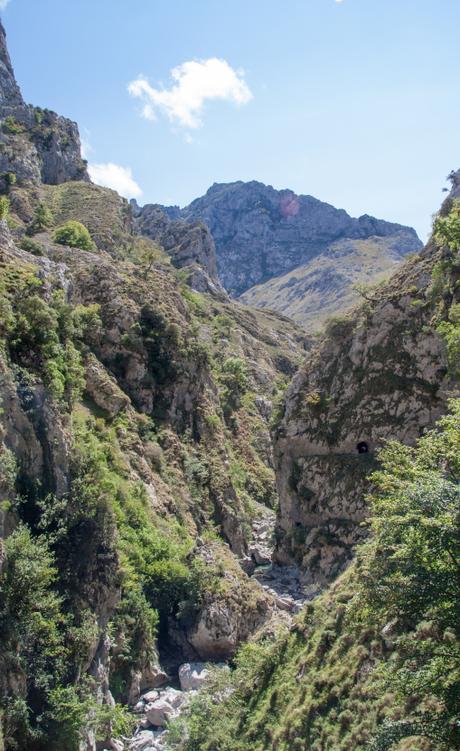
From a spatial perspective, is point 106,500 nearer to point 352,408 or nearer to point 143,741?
point 143,741

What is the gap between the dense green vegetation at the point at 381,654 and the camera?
10430mm

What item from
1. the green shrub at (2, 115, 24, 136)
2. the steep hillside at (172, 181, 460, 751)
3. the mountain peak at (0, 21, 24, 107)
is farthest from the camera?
the mountain peak at (0, 21, 24, 107)

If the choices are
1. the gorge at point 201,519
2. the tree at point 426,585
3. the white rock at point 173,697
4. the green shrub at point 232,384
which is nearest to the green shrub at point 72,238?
the gorge at point 201,519

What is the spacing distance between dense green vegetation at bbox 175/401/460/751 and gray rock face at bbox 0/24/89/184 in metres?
97.8

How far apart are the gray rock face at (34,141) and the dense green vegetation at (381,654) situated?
97759 mm

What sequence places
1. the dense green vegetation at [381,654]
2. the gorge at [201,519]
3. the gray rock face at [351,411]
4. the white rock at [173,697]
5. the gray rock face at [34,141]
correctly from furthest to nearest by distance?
the gray rock face at [34,141], the gray rock face at [351,411], the white rock at [173,697], the gorge at [201,519], the dense green vegetation at [381,654]

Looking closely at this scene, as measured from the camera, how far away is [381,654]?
56.5 ft

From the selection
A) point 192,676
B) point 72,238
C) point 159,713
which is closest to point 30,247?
point 72,238

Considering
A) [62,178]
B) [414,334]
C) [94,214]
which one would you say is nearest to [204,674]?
[414,334]

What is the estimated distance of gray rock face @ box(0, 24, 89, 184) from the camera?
101 meters

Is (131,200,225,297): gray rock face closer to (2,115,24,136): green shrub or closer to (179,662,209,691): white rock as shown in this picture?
(2,115,24,136): green shrub

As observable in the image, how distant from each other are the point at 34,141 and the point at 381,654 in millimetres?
126095

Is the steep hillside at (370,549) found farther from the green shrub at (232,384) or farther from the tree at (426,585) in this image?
the green shrub at (232,384)

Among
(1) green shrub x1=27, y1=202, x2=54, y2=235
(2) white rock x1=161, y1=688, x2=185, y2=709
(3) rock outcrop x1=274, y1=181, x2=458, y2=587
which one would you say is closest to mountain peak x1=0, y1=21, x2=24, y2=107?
(1) green shrub x1=27, y1=202, x2=54, y2=235
